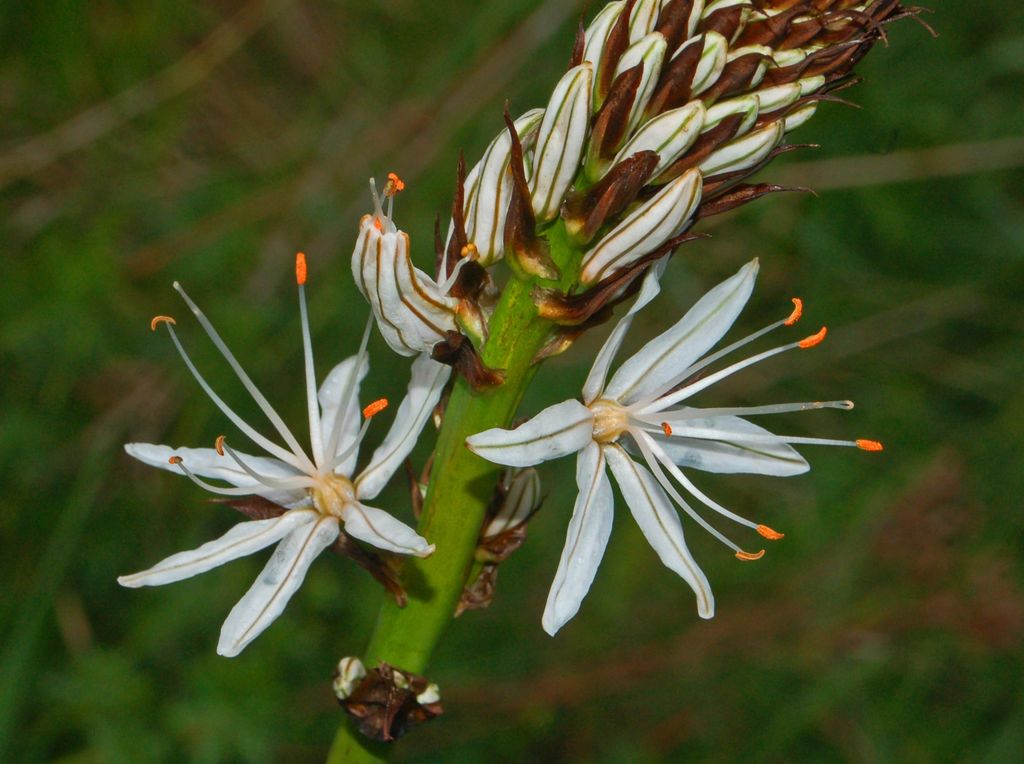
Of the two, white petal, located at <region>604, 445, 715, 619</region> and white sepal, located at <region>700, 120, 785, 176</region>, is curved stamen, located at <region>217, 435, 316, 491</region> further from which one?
white sepal, located at <region>700, 120, 785, 176</region>

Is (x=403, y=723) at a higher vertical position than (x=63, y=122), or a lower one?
lower

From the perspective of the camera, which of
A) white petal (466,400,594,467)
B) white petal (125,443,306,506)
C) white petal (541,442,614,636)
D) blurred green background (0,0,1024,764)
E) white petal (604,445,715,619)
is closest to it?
white petal (466,400,594,467)

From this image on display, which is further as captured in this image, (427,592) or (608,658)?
(608,658)

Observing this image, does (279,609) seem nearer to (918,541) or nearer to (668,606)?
(918,541)

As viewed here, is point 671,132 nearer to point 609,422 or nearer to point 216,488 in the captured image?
point 609,422

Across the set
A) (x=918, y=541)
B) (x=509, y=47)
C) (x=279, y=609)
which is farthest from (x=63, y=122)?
(x=918, y=541)

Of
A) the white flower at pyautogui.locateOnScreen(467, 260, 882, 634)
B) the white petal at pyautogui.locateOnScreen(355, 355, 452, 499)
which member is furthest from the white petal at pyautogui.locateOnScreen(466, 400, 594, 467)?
the white petal at pyautogui.locateOnScreen(355, 355, 452, 499)
